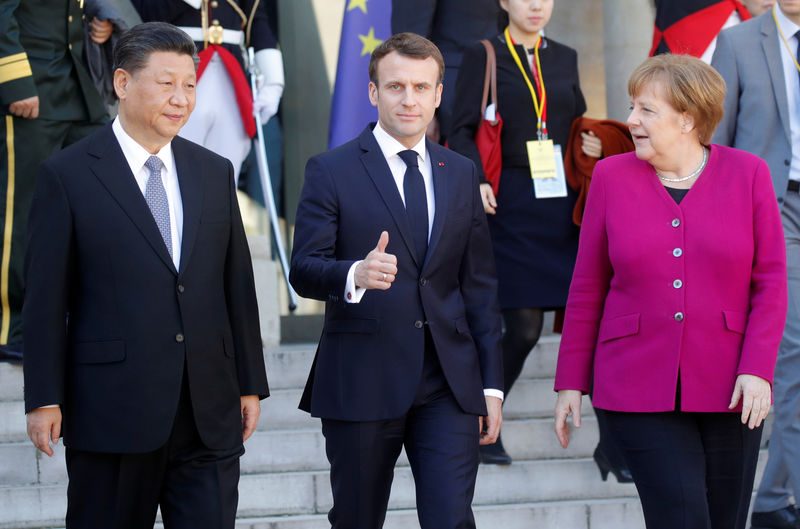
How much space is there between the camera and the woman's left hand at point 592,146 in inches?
211

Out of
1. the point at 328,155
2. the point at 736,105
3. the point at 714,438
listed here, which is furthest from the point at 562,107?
the point at 714,438

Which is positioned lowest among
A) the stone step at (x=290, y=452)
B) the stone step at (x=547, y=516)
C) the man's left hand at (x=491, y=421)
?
the stone step at (x=547, y=516)

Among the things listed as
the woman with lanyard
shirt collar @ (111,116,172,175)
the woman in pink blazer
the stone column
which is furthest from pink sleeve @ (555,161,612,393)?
the stone column

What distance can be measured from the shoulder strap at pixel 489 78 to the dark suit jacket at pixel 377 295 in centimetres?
163

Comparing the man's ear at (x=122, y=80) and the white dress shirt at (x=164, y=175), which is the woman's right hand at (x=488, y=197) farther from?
the man's ear at (x=122, y=80)

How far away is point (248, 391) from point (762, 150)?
265cm

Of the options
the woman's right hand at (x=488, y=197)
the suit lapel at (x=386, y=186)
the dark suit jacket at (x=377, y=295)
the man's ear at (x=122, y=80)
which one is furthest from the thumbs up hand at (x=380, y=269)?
the woman's right hand at (x=488, y=197)

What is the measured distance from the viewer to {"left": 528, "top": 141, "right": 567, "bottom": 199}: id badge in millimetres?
5355

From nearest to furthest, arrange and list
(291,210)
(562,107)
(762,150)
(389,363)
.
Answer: (389,363)
(762,150)
(562,107)
(291,210)

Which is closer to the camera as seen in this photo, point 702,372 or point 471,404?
point 702,372

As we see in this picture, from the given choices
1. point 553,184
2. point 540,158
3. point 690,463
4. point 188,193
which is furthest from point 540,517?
point 188,193

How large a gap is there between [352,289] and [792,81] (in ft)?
8.75

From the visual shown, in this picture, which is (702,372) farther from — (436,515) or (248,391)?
(248,391)

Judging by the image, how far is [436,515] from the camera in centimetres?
345
